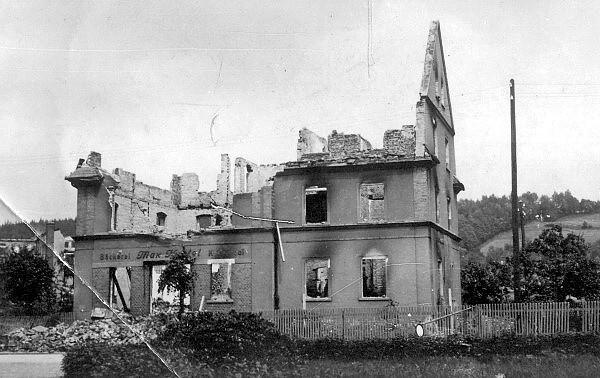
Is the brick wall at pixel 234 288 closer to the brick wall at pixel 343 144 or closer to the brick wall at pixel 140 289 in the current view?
the brick wall at pixel 140 289

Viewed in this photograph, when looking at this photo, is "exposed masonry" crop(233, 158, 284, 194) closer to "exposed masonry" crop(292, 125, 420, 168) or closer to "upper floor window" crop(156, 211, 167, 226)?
"upper floor window" crop(156, 211, 167, 226)

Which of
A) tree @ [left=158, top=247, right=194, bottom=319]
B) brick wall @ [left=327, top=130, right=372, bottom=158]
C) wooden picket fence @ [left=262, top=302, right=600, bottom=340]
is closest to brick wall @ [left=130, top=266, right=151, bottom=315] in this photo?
tree @ [left=158, top=247, right=194, bottom=319]

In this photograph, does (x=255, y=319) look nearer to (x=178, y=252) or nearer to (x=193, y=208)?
(x=178, y=252)

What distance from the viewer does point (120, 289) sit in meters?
32.2

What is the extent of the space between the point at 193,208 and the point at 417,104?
1411cm

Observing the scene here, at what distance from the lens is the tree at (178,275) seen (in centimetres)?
2758

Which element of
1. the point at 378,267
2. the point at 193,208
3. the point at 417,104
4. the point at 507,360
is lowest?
the point at 507,360

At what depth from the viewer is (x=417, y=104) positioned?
31.1 metres

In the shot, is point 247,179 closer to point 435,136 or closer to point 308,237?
point 308,237

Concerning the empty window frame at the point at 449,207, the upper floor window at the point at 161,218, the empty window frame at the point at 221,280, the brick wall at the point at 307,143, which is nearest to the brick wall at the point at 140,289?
the empty window frame at the point at 221,280

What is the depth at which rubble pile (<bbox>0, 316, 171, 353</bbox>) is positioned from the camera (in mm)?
20844

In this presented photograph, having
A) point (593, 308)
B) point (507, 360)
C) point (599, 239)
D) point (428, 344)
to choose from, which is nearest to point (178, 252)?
point (428, 344)

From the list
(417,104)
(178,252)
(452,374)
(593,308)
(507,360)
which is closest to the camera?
(452,374)

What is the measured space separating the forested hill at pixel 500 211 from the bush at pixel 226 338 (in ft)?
207
